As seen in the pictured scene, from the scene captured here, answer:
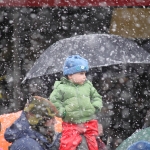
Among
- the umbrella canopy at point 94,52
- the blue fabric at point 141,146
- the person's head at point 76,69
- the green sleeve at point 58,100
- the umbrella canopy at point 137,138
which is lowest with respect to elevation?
the umbrella canopy at point 94,52

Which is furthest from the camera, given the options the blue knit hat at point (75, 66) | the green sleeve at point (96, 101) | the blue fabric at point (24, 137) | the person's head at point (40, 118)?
the green sleeve at point (96, 101)

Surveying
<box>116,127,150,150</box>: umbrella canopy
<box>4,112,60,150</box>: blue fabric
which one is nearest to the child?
<box>116,127,150,150</box>: umbrella canopy

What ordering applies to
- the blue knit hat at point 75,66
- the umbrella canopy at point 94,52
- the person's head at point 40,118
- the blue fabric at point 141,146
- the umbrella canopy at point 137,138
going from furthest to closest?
the umbrella canopy at point 94,52, the blue knit hat at point 75,66, the umbrella canopy at point 137,138, the person's head at point 40,118, the blue fabric at point 141,146

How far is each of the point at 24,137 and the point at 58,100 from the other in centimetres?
167

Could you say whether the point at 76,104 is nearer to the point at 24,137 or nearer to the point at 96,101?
the point at 96,101

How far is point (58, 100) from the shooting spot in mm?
7086

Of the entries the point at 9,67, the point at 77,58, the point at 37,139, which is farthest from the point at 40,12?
the point at 37,139

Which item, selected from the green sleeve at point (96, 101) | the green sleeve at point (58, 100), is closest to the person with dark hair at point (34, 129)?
the green sleeve at point (58, 100)

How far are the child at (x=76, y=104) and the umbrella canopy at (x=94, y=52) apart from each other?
1.27 meters

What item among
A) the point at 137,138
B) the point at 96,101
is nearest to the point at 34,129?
the point at 137,138

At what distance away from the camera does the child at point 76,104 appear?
7.00m

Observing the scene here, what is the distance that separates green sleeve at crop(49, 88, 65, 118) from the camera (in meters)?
6.98

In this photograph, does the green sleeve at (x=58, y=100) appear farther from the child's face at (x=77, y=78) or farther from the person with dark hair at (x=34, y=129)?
the person with dark hair at (x=34, y=129)

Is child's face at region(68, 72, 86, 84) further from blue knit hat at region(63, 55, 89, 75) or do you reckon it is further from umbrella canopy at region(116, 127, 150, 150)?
umbrella canopy at region(116, 127, 150, 150)
